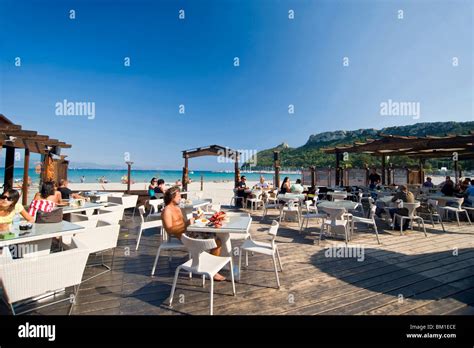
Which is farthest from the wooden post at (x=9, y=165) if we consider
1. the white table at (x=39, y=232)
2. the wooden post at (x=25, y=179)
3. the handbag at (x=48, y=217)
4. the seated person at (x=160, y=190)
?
the white table at (x=39, y=232)

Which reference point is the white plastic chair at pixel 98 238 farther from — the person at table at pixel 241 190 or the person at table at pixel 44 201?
the person at table at pixel 241 190

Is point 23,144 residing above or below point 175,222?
above

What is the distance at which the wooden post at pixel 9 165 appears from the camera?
618 cm

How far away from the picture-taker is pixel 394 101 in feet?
23.0

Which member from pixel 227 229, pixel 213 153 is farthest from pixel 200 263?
pixel 213 153

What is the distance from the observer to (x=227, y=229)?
2.51 meters

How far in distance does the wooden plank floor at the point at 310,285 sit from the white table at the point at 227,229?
0.47 metres

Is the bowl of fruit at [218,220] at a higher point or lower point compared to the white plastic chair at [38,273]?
higher

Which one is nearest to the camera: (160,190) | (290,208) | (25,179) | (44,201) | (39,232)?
(39,232)

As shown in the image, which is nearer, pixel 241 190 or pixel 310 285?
pixel 310 285

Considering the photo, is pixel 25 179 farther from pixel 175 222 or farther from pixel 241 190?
pixel 241 190

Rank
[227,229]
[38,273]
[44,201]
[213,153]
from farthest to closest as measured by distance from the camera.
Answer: [213,153] < [44,201] < [227,229] < [38,273]

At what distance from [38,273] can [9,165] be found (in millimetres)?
7150

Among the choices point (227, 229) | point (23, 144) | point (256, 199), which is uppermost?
point (23, 144)
